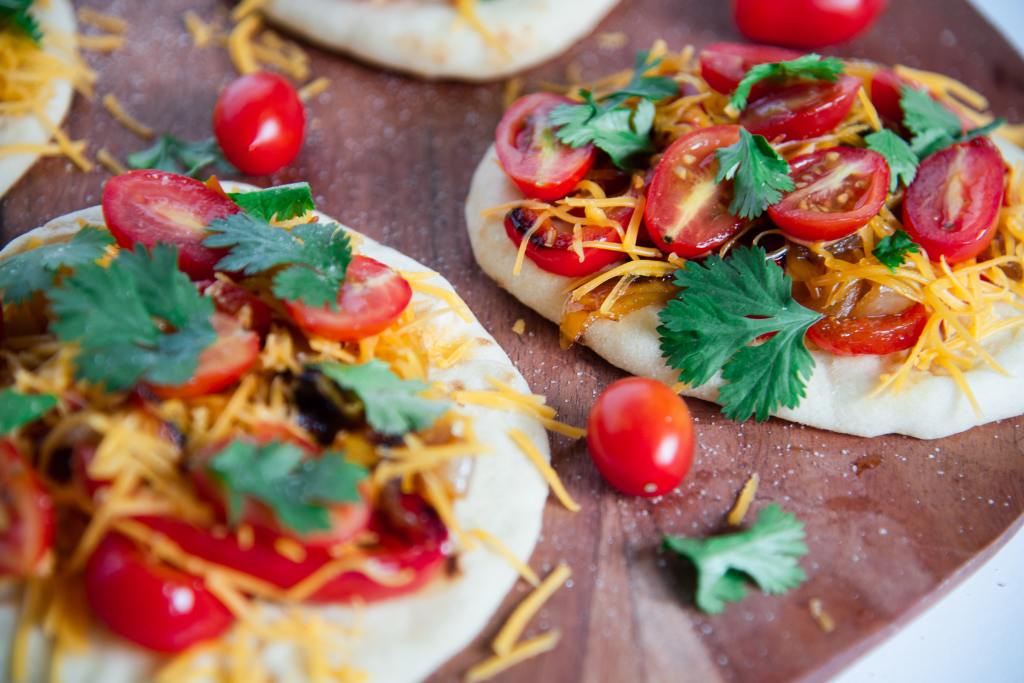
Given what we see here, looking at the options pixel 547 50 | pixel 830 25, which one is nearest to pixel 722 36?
pixel 830 25

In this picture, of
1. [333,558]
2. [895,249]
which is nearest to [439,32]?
[895,249]

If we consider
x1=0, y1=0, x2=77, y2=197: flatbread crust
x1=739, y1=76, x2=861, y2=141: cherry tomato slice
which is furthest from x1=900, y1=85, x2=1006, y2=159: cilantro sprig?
x1=0, y1=0, x2=77, y2=197: flatbread crust

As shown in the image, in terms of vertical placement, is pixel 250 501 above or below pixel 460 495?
above

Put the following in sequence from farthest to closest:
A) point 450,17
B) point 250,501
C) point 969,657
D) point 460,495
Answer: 1. point 450,17
2. point 969,657
3. point 460,495
4. point 250,501

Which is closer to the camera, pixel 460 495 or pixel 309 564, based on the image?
pixel 309 564

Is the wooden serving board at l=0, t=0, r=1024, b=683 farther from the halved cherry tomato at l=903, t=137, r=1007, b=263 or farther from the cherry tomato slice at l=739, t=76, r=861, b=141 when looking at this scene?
the cherry tomato slice at l=739, t=76, r=861, b=141

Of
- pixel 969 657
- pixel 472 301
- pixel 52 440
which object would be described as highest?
pixel 52 440

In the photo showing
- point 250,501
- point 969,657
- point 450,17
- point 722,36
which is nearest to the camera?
point 250,501

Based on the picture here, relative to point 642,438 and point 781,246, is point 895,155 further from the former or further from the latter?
point 642,438

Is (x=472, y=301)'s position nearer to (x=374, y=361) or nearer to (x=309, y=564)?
(x=374, y=361)
